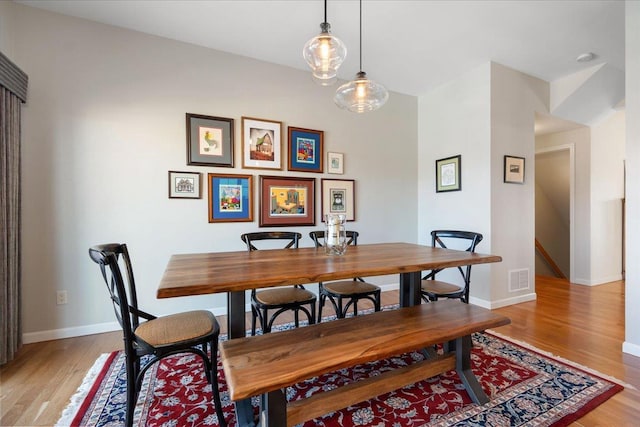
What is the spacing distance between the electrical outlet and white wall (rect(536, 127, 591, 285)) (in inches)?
252

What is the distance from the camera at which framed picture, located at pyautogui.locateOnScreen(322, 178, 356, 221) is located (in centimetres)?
351

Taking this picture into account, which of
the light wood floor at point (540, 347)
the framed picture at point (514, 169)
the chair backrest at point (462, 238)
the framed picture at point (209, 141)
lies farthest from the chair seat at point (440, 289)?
the framed picture at point (209, 141)

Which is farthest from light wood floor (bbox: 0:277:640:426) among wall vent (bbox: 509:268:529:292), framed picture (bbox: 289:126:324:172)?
framed picture (bbox: 289:126:324:172)

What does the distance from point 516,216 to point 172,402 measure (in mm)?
3774

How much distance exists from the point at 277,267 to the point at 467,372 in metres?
1.29

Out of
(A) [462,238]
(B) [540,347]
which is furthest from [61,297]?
→ (B) [540,347]

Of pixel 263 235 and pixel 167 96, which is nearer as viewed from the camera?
pixel 263 235

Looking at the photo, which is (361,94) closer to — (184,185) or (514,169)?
(184,185)

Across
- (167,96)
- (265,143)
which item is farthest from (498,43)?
(167,96)

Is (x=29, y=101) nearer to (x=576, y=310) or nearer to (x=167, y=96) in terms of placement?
(x=167, y=96)

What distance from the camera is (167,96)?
9.11 feet

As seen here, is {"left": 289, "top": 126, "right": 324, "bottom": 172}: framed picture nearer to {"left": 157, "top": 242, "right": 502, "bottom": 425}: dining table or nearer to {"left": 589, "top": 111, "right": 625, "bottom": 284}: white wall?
{"left": 157, "top": 242, "right": 502, "bottom": 425}: dining table

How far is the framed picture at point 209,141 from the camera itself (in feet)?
9.37

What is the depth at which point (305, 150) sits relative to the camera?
11.1 ft
